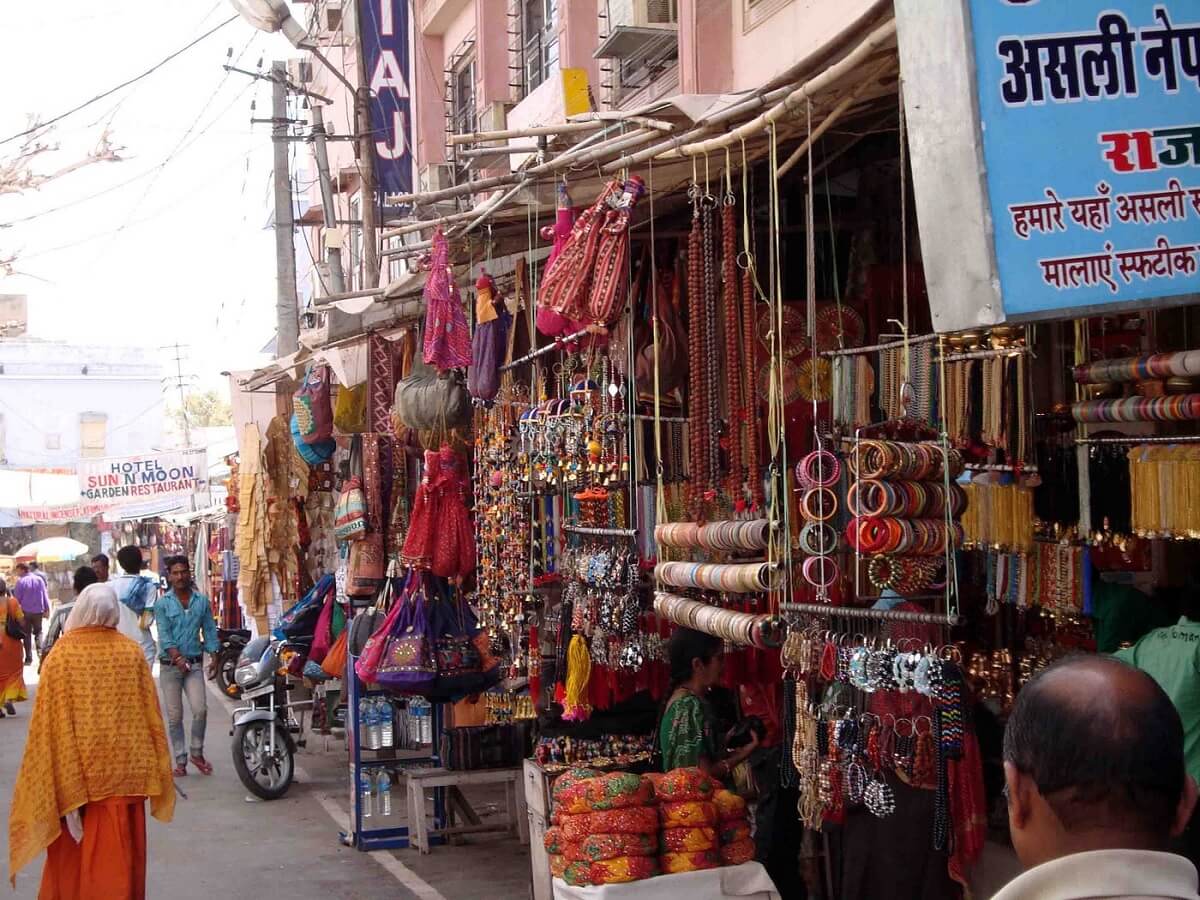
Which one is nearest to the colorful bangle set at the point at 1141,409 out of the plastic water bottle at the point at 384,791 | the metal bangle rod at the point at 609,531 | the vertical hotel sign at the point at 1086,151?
the vertical hotel sign at the point at 1086,151

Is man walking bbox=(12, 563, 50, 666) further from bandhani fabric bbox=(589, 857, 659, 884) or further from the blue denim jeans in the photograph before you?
bandhani fabric bbox=(589, 857, 659, 884)

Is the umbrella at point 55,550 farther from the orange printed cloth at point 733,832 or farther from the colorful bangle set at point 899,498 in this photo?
the colorful bangle set at point 899,498

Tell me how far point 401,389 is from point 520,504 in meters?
1.21

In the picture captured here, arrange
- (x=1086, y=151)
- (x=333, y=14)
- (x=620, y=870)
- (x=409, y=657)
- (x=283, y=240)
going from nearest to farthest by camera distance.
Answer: (x=1086, y=151)
(x=620, y=870)
(x=409, y=657)
(x=283, y=240)
(x=333, y=14)

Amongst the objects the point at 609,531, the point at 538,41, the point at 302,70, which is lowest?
the point at 609,531

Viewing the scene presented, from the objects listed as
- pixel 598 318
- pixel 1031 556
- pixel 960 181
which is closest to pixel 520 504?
pixel 598 318

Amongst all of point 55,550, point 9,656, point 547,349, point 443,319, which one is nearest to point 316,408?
point 443,319

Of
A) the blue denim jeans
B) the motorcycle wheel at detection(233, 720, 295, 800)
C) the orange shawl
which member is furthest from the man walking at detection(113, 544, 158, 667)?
the orange shawl

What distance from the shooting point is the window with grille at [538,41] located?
12.6 m

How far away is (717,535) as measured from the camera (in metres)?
5.33

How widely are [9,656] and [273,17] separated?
281 inches

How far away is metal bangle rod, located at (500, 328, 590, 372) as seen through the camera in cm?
600

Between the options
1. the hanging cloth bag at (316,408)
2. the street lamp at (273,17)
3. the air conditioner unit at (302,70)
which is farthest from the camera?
the air conditioner unit at (302,70)

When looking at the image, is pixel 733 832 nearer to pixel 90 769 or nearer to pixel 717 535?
pixel 717 535
